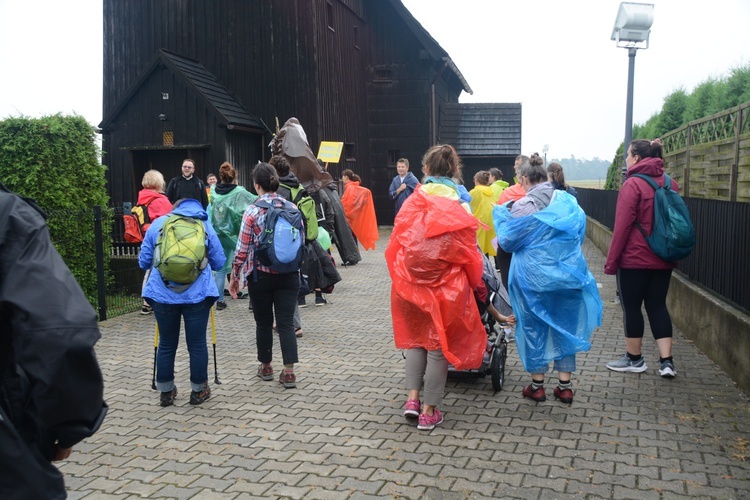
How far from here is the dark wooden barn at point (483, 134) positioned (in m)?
29.7

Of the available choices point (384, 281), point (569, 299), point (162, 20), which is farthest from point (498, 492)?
point (162, 20)

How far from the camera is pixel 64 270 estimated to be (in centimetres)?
227

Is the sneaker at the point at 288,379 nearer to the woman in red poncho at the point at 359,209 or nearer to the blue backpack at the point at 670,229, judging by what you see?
the blue backpack at the point at 670,229

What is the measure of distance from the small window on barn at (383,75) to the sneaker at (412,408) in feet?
74.4

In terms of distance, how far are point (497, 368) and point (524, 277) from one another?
0.80 meters

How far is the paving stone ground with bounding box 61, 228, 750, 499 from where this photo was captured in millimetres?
4289

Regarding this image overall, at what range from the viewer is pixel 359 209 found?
642 inches

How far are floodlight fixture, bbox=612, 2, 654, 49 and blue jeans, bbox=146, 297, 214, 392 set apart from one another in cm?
1023

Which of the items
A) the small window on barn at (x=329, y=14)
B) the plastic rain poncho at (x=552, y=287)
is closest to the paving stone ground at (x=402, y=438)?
the plastic rain poncho at (x=552, y=287)

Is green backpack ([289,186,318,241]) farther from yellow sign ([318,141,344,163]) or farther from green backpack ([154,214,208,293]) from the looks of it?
yellow sign ([318,141,344,163])

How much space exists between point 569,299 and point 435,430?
1504mm

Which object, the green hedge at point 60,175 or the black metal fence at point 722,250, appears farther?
the green hedge at point 60,175

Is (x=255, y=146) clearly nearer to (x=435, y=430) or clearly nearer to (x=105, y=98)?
(x=105, y=98)

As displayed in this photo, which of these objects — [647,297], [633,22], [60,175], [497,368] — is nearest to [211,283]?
[497,368]
